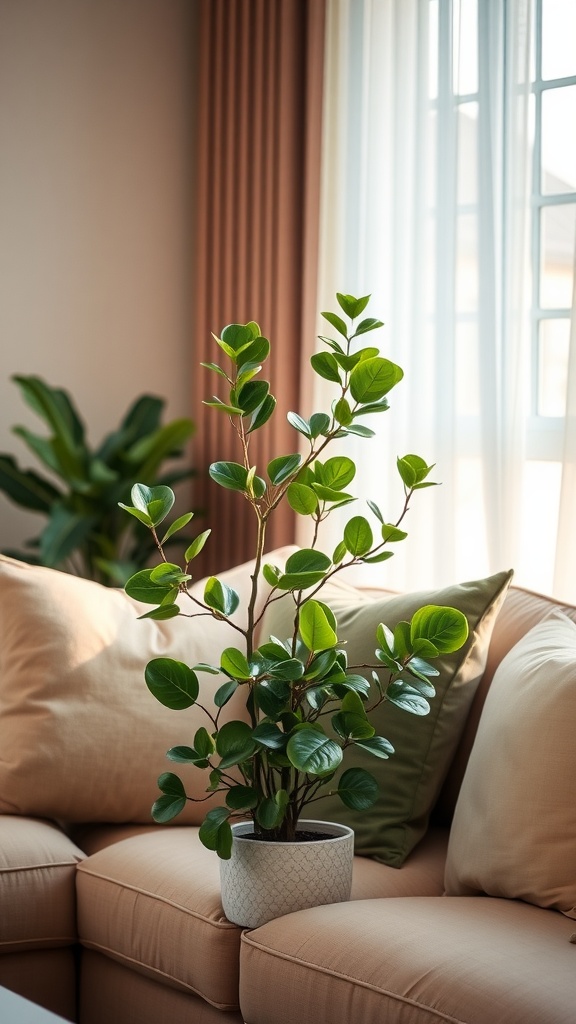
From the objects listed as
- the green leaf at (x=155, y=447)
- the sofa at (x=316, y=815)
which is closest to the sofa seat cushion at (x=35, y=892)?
the sofa at (x=316, y=815)

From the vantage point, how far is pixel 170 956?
1677 millimetres

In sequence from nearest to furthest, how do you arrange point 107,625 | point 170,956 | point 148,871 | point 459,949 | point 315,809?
1. point 459,949
2. point 170,956
3. point 148,871
4. point 315,809
5. point 107,625

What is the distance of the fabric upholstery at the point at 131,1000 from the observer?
1.67 m

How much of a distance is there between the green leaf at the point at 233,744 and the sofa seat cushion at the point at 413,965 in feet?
0.86

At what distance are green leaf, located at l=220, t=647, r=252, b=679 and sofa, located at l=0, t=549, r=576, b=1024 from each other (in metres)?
0.37

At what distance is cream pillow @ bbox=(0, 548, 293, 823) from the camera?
202 centimetres

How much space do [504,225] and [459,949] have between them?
1936 mm

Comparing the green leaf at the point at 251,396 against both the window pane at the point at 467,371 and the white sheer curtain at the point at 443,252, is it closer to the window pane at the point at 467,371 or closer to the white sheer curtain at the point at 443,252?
the white sheer curtain at the point at 443,252

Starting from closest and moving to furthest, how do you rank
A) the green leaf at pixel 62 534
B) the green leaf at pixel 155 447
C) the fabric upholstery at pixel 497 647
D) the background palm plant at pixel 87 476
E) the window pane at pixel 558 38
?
the fabric upholstery at pixel 497 647 → the window pane at pixel 558 38 → the green leaf at pixel 62 534 → the background palm plant at pixel 87 476 → the green leaf at pixel 155 447

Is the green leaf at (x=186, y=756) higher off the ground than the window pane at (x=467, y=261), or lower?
lower

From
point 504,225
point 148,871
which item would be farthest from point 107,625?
point 504,225

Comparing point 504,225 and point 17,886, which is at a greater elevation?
point 504,225

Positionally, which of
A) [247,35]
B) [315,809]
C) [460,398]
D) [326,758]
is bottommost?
[315,809]

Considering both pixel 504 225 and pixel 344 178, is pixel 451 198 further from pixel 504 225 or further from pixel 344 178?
pixel 344 178
